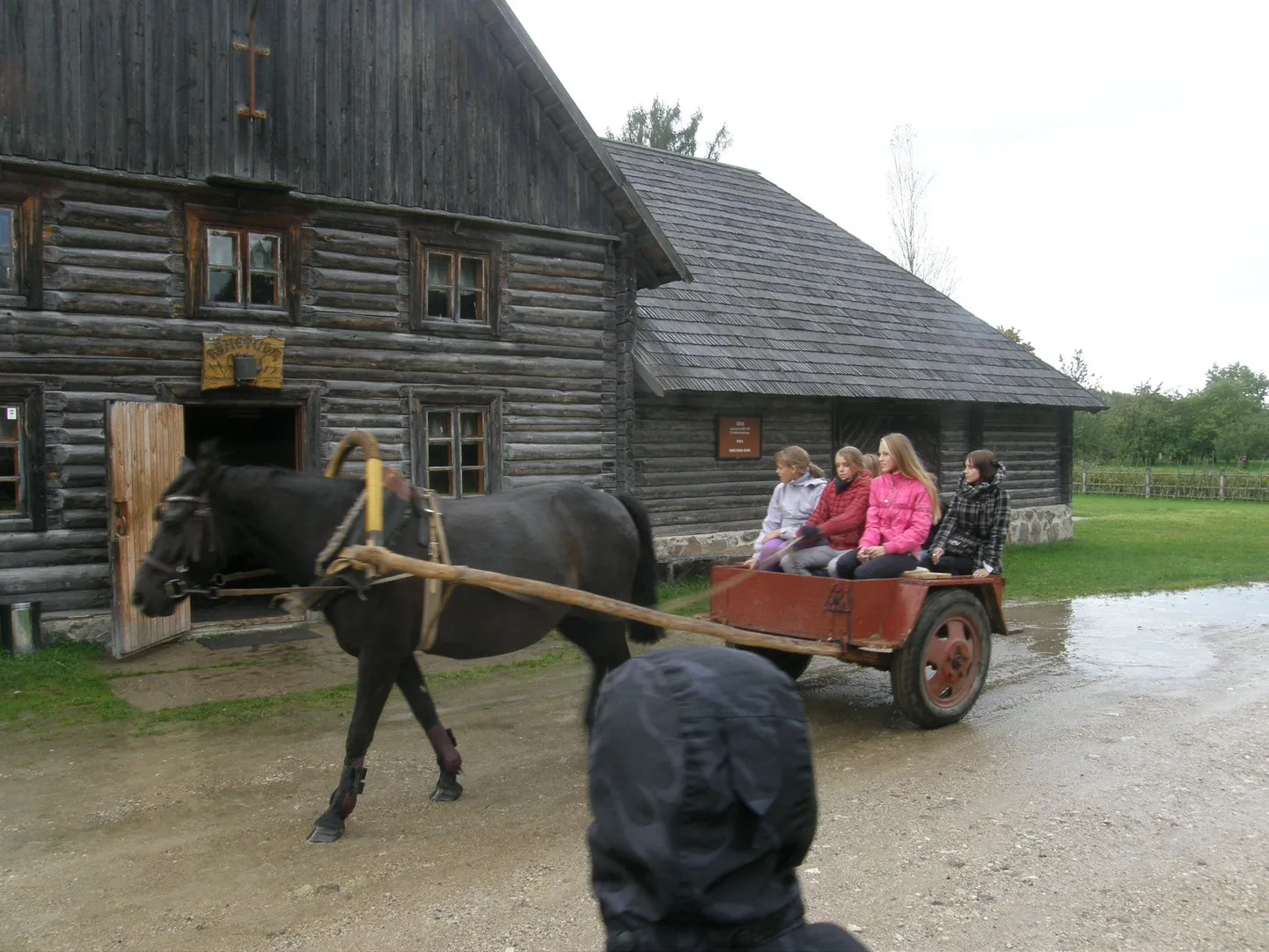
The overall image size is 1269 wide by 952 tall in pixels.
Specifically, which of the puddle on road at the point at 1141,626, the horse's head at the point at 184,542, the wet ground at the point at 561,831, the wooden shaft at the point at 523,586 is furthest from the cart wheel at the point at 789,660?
the horse's head at the point at 184,542

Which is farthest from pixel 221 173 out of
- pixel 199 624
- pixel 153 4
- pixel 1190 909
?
pixel 1190 909

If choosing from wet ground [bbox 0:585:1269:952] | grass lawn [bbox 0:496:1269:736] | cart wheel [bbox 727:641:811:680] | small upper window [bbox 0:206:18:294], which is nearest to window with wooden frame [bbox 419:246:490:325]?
small upper window [bbox 0:206:18:294]

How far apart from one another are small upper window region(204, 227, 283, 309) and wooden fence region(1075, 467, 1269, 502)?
35.5 m

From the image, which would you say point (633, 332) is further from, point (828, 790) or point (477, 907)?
point (477, 907)

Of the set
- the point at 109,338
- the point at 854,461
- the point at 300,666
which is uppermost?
the point at 109,338

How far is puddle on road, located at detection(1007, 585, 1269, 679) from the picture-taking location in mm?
8430

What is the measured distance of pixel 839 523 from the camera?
6883mm

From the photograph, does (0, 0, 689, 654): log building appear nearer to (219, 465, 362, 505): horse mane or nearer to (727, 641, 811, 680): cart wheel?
(219, 465, 362, 505): horse mane

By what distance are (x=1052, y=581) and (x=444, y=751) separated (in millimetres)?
10958

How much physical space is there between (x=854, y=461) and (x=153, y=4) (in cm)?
787

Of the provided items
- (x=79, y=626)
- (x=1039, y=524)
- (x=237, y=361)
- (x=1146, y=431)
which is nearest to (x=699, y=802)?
(x=237, y=361)

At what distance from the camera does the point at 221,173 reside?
9.49m

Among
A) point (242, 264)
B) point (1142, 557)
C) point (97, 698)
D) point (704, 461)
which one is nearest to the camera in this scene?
point (97, 698)

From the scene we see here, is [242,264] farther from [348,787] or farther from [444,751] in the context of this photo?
[348,787]
